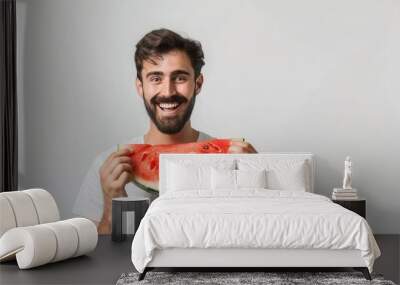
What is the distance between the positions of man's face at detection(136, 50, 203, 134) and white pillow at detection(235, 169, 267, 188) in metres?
1.13

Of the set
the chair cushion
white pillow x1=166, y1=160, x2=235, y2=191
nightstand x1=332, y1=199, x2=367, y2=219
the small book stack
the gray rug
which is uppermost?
white pillow x1=166, y1=160, x2=235, y2=191

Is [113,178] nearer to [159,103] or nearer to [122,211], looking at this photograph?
[122,211]

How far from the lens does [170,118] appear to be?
7.32m

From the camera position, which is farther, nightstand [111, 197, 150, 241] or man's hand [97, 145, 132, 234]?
man's hand [97, 145, 132, 234]

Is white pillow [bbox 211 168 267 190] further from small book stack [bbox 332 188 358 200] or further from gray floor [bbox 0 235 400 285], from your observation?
gray floor [bbox 0 235 400 285]

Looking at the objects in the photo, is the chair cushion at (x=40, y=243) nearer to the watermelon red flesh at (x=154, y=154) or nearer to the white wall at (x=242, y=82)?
the watermelon red flesh at (x=154, y=154)

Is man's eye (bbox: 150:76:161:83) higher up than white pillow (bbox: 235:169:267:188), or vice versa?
man's eye (bbox: 150:76:161:83)

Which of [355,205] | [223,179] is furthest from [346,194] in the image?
[223,179]

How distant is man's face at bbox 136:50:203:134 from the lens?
729 cm

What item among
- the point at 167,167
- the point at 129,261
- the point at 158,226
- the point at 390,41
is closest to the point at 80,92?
the point at 167,167

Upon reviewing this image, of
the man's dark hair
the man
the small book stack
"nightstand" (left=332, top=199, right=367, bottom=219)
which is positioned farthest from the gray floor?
the man's dark hair

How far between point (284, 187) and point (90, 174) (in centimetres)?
228

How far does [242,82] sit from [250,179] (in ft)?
4.37

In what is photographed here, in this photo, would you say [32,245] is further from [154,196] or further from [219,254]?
[154,196]
